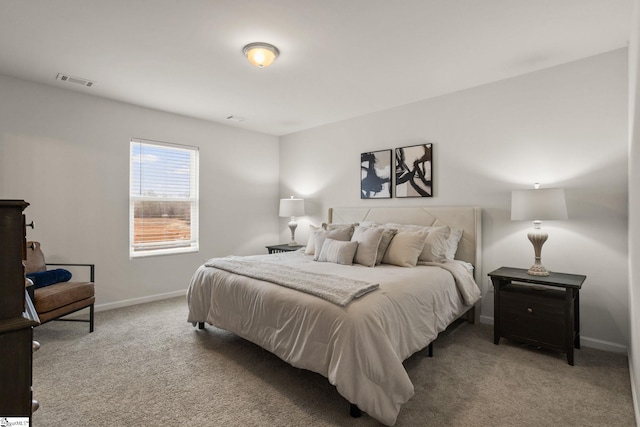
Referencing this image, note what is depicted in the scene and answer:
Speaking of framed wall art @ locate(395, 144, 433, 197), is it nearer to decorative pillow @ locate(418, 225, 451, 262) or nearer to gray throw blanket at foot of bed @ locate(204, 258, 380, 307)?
decorative pillow @ locate(418, 225, 451, 262)

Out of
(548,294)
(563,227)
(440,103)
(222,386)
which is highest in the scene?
(440,103)

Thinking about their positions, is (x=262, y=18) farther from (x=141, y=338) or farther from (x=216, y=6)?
(x=141, y=338)

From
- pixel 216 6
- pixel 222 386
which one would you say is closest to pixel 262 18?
pixel 216 6

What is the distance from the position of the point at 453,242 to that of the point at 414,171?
1.07 meters

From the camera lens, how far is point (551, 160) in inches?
120

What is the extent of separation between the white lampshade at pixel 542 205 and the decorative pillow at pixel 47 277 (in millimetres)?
4460

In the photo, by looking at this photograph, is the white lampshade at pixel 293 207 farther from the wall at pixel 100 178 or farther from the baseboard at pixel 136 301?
the baseboard at pixel 136 301

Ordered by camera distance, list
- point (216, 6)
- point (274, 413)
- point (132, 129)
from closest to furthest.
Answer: point (274, 413)
point (216, 6)
point (132, 129)

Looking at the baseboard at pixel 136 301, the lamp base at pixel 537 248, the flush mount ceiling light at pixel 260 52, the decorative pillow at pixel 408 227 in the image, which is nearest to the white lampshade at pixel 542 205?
the lamp base at pixel 537 248

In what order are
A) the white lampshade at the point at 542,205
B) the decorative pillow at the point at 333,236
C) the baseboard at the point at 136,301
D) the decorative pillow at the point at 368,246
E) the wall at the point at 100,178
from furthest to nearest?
the baseboard at the point at 136,301 → the decorative pillow at the point at 333,236 → the wall at the point at 100,178 → the decorative pillow at the point at 368,246 → the white lampshade at the point at 542,205

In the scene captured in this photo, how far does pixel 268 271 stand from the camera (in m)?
2.71

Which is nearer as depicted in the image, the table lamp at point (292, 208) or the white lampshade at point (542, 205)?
the white lampshade at point (542, 205)

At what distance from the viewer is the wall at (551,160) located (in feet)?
8.96

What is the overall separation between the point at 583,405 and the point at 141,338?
3.53 metres
